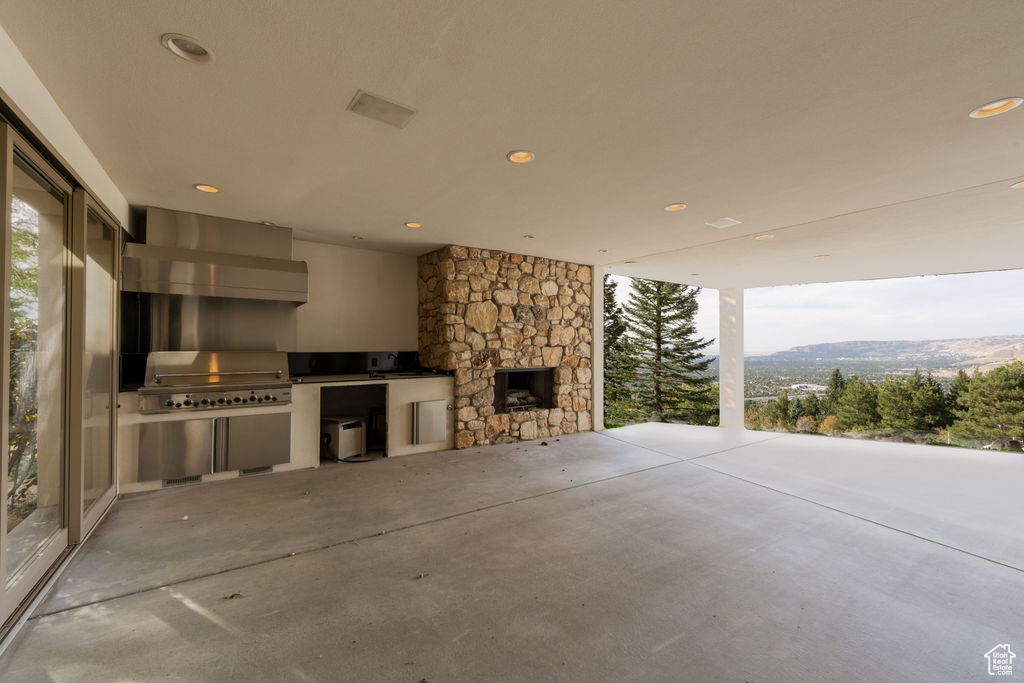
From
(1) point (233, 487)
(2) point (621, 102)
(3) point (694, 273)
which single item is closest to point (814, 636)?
(2) point (621, 102)

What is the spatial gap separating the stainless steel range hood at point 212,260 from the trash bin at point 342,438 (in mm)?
1435

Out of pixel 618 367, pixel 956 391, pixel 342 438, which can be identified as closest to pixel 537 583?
pixel 342 438

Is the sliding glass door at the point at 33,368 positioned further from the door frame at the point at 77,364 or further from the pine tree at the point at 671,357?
the pine tree at the point at 671,357

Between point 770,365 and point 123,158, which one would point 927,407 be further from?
point 123,158

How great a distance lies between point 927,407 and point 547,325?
19311 millimetres

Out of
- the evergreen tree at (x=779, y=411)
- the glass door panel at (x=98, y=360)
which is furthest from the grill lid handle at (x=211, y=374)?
the evergreen tree at (x=779, y=411)

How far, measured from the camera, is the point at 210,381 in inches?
153

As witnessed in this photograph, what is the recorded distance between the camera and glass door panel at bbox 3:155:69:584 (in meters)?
1.81

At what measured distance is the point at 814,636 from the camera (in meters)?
1.77

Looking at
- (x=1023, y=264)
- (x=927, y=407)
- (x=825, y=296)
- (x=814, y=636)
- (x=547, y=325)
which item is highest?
(x=825, y=296)

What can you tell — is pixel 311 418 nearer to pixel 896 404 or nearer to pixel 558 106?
→ pixel 558 106

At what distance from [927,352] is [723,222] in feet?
67.1

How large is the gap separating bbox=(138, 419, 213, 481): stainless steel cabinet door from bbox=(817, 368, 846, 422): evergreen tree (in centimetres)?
2501

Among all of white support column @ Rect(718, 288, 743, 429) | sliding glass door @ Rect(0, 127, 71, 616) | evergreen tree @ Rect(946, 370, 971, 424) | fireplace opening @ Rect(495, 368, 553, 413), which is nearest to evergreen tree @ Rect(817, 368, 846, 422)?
evergreen tree @ Rect(946, 370, 971, 424)
